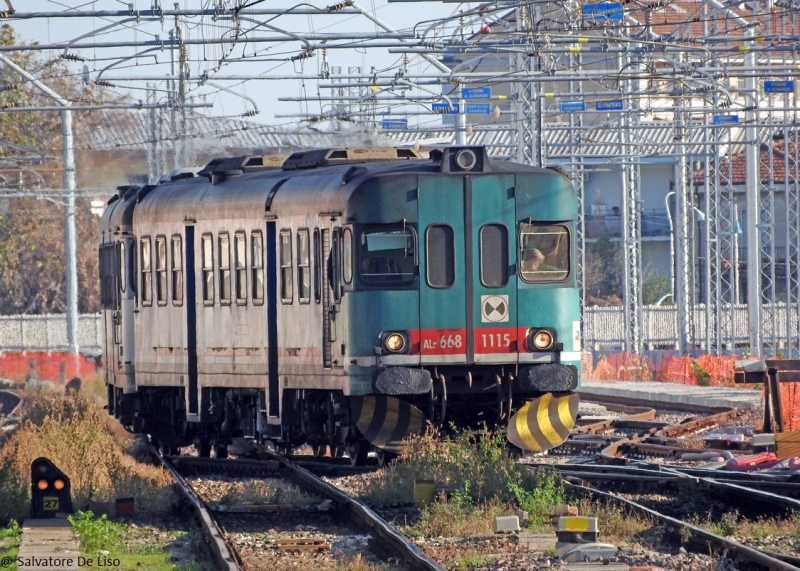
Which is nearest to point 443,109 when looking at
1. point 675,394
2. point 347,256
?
point 675,394

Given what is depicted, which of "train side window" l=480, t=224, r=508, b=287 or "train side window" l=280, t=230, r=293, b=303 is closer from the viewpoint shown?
"train side window" l=480, t=224, r=508, b=287

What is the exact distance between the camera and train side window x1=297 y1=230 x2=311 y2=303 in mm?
15398

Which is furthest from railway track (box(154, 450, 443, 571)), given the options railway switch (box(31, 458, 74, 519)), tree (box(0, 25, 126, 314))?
tree (box(0, 25, 126, 314))

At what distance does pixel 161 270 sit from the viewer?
18.4 m

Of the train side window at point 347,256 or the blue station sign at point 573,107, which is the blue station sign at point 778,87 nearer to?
the blue station sign at point 573,107

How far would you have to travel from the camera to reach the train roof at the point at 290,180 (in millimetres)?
15086

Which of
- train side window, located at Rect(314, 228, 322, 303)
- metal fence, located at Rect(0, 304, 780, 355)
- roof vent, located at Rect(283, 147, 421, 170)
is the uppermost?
roof vent, located at Rect(283, 147, 421, 170)

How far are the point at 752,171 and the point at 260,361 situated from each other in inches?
771

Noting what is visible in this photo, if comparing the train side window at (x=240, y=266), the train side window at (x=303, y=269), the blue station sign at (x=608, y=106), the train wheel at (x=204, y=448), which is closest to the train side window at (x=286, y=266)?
the train side window at (x=303, y=269)

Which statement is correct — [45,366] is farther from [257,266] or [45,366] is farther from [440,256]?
[440,256]

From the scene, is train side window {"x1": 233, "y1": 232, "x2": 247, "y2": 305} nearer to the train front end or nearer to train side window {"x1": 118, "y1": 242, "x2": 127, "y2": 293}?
the train front end

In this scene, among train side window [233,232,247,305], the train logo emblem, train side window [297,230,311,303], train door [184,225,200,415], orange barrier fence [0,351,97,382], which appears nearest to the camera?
the train logo emblem

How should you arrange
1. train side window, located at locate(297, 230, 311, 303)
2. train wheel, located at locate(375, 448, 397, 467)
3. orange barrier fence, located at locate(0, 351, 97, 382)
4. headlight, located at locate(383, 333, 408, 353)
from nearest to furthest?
headlight, located at locate(383, 333, 408, 353)
train side window, located at locate(297, 230, 311, 303)
train wheel, located at locate(375, 448, 397, 467)
orange barrier fence, located at locate(0, 351, 97, 382)

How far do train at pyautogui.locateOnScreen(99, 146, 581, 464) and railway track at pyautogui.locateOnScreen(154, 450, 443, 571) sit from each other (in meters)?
0.51
